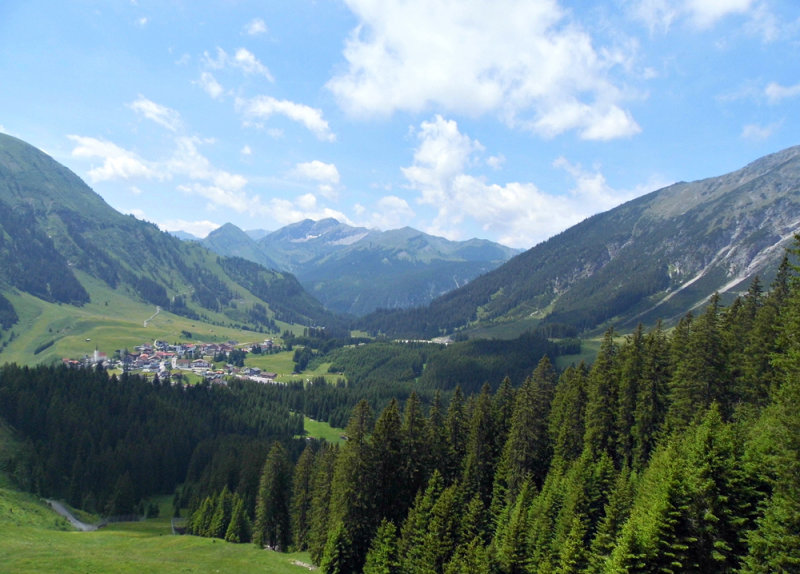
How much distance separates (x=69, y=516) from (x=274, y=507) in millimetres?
50213

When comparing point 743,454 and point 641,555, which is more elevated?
point 743,454

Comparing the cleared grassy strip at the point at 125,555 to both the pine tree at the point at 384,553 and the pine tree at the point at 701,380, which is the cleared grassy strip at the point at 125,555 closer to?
Answer: the pine tree at the point at 384,553

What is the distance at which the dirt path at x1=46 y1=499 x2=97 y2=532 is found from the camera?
81.9m

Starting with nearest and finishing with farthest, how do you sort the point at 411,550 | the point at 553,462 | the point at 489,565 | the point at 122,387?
1. the point at 489,565
2. the point at 411,550
3. the point at 553,462
4. the point at 122,387

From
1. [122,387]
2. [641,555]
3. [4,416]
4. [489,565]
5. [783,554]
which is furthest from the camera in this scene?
[122,387]

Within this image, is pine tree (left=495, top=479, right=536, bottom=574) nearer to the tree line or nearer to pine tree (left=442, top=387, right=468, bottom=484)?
the tree line

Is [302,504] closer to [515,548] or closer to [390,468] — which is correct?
[390,468]

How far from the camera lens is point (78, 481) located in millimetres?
98062

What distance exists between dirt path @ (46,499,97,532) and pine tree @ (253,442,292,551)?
3991 cm

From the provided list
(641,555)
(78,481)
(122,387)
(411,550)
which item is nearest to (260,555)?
(411,550)

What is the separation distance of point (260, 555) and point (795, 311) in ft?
195

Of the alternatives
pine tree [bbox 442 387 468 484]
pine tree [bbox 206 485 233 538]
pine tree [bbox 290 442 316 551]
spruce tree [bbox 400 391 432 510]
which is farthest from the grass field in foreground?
pine tree [bbox 442 387 468 484]

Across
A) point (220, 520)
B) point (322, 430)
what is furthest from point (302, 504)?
point (322, 430)

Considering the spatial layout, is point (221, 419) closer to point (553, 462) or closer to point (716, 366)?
point (553, 462)
